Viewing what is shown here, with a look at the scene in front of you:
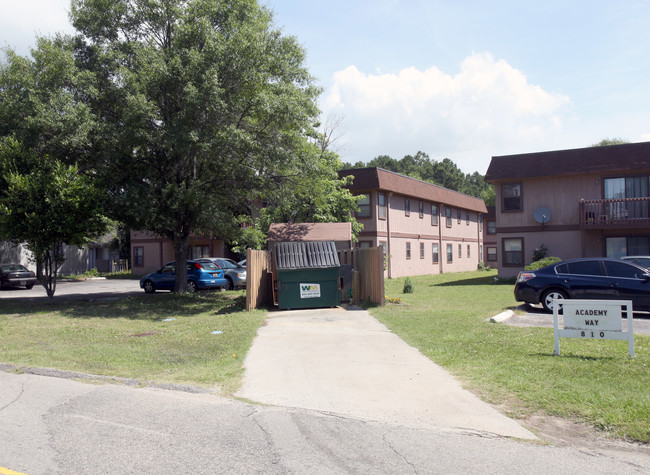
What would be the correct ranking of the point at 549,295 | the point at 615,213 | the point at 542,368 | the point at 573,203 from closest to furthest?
the point at 542,368 < the point at 549,295 < the point at 615,213 < the point at 573,203

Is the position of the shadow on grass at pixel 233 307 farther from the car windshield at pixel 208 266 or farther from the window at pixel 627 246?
the window at pixel 627 246

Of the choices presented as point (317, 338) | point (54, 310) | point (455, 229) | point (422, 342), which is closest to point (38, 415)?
point (317, 338)

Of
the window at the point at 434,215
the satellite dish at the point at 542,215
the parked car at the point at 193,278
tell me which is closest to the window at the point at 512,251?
the satellite dish at the point at 542,215

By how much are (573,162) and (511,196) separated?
3.25 m

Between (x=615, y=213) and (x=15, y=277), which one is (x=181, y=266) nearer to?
(x=15, y=277)

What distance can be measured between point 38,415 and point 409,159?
99.1m

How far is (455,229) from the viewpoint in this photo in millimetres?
41188

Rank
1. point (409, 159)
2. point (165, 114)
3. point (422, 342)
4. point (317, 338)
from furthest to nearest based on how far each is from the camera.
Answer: point (409, 159) < point (165, 114) < point (317, 338) < point (422, 342)

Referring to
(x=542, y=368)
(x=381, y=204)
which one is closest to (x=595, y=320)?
(x=542, y=368)

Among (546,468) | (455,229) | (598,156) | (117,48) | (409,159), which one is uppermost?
(409,159)

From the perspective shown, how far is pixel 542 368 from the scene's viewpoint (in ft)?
25.0

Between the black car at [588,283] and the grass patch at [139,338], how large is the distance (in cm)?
731

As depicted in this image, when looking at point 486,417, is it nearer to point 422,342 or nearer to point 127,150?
point 422,342

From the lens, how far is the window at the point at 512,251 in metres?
26.0
